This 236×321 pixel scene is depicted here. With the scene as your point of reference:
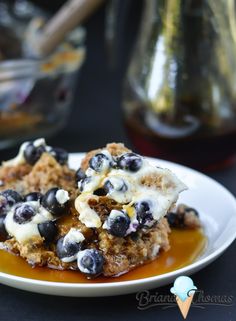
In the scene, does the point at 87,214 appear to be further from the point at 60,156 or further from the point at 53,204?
the point at 60,156

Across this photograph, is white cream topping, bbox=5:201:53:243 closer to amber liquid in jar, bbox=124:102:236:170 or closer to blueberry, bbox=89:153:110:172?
blueberry, bbox=89:153:110:172

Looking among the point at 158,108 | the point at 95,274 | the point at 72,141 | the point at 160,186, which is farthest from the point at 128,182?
the point at 72,141

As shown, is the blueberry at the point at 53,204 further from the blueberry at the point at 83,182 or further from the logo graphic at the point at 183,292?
the logo graphic at the point at 183,292

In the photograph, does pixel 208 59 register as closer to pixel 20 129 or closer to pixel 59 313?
pixel 20 129

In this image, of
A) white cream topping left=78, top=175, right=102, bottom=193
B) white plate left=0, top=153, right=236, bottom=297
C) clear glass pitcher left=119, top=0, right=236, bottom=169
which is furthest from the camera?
clear glass pitcher left=119, top=0, right=236, bottom=169

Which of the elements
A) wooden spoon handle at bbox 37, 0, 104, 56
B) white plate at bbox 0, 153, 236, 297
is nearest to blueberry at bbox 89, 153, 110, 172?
white plate at bbox 0, 153, 236, 297

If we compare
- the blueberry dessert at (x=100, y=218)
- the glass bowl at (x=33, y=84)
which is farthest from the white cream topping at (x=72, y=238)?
the glass bowl at (x=33, y=84)
